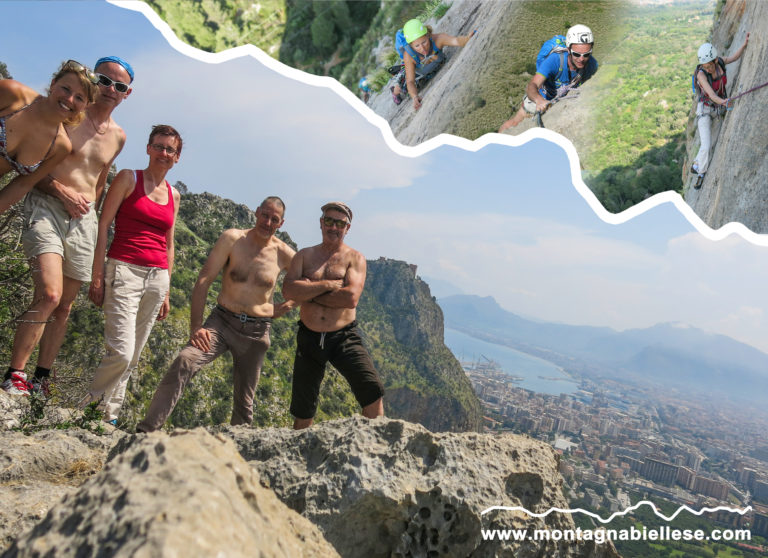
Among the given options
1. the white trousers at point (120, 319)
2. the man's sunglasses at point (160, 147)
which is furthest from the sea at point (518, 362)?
the man's sunglasses at point (160, 147)

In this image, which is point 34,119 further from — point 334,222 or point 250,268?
point 334,222

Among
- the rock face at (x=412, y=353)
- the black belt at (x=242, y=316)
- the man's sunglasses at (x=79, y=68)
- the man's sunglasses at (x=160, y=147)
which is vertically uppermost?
the man's sunglasses at (x=79, y=68)

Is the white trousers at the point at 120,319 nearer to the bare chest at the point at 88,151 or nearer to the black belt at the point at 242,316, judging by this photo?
the black belt at the point at 242,316

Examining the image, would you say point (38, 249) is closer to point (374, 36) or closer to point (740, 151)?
point (740, 151)

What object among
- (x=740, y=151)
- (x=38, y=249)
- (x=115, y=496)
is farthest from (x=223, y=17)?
(x=115, y=496)

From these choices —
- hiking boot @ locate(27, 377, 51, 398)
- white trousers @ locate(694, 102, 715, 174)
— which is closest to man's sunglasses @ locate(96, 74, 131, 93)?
hiking boot @ locate(27, 377, 51, 398)

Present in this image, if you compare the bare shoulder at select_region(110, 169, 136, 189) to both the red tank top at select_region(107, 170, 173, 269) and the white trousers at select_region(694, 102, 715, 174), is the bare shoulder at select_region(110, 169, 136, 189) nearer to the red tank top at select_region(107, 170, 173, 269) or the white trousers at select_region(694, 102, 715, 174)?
the red tank top at select_region(107, 170, 173, 269)

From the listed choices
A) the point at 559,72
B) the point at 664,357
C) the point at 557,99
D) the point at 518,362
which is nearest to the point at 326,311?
the point at 559,72
